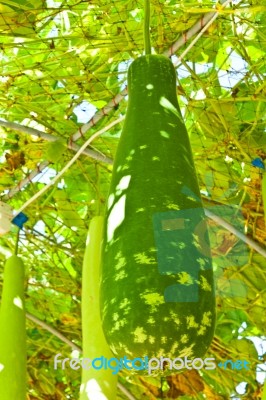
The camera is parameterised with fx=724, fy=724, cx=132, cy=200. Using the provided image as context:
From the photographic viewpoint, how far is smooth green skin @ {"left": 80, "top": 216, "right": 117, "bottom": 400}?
1530 mm

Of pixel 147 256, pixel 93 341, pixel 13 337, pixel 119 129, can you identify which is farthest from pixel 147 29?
pixel 119 129

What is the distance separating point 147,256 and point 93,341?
607 mm

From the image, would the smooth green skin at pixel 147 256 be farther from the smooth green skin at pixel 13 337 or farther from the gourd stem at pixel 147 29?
the smooth green skin at pixel 13 337

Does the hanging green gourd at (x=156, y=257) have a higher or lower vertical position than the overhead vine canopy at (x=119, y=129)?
lower

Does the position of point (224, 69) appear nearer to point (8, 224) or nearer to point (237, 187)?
point (237, 187)

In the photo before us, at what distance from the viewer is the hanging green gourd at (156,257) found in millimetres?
1001

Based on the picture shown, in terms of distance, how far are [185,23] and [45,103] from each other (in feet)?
1.90

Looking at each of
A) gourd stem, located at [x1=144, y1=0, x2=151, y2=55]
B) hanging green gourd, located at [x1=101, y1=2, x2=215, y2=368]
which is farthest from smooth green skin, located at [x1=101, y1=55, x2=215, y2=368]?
gourd stem, located at [x1=144, y1=0, x2=151, y2=55]

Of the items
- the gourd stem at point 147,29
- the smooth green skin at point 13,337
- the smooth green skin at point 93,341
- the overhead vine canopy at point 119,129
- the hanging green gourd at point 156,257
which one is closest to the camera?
the hanging green gourd at point 156,257

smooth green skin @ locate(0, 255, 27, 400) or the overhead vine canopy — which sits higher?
the overhead vine canopy

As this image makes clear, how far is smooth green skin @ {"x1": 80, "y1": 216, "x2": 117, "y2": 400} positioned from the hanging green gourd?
50 centimetres

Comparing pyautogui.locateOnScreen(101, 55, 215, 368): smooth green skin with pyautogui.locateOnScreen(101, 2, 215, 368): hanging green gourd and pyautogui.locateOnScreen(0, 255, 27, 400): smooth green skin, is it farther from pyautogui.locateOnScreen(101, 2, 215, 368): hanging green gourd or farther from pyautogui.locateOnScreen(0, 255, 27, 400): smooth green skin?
pyautogui.locateOnScreen(0, 255, 27, 400): smooth green skin

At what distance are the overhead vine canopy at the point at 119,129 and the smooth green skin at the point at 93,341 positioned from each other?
29cm

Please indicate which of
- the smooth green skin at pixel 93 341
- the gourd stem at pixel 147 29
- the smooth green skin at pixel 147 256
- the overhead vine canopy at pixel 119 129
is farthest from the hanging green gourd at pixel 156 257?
the overhead vine canopy at pixel 119 129
